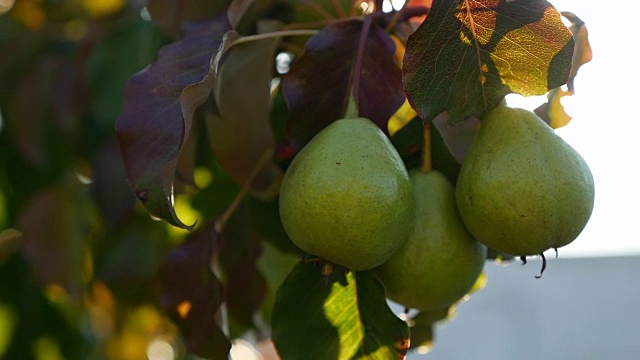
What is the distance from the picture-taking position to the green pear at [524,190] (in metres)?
0.85

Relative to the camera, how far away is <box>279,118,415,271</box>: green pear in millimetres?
818

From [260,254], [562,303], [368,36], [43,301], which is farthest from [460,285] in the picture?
[562,303]

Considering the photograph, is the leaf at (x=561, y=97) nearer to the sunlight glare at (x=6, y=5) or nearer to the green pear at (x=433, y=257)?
the green pear at (x=433, y=257)

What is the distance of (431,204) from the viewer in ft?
3.08

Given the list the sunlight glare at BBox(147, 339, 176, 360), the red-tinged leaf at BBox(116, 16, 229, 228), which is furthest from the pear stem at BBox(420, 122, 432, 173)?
the sunlight glare at BBox(147, 339, 176, 360)

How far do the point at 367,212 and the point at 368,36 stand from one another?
282 mm

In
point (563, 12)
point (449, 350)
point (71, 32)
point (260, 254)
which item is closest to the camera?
point (563, 12)

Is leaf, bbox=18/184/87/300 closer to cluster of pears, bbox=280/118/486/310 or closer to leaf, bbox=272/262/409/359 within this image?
leaf, bbox=272/262/409/359

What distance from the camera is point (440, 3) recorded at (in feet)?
2.80

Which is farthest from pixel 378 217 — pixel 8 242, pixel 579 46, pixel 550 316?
pixel 550 316

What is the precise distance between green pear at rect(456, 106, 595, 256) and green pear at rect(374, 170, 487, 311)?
3 centimetres

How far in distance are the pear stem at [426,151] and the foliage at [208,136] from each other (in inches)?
0.6

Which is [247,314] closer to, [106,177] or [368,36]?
[106,177]

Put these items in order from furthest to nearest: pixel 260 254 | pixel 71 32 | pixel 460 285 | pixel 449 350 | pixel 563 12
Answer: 1. pixel 449 350
2. pixel 71 32
3. pixel 260 254
4. pixel 563 12
5. pixel 460 285
